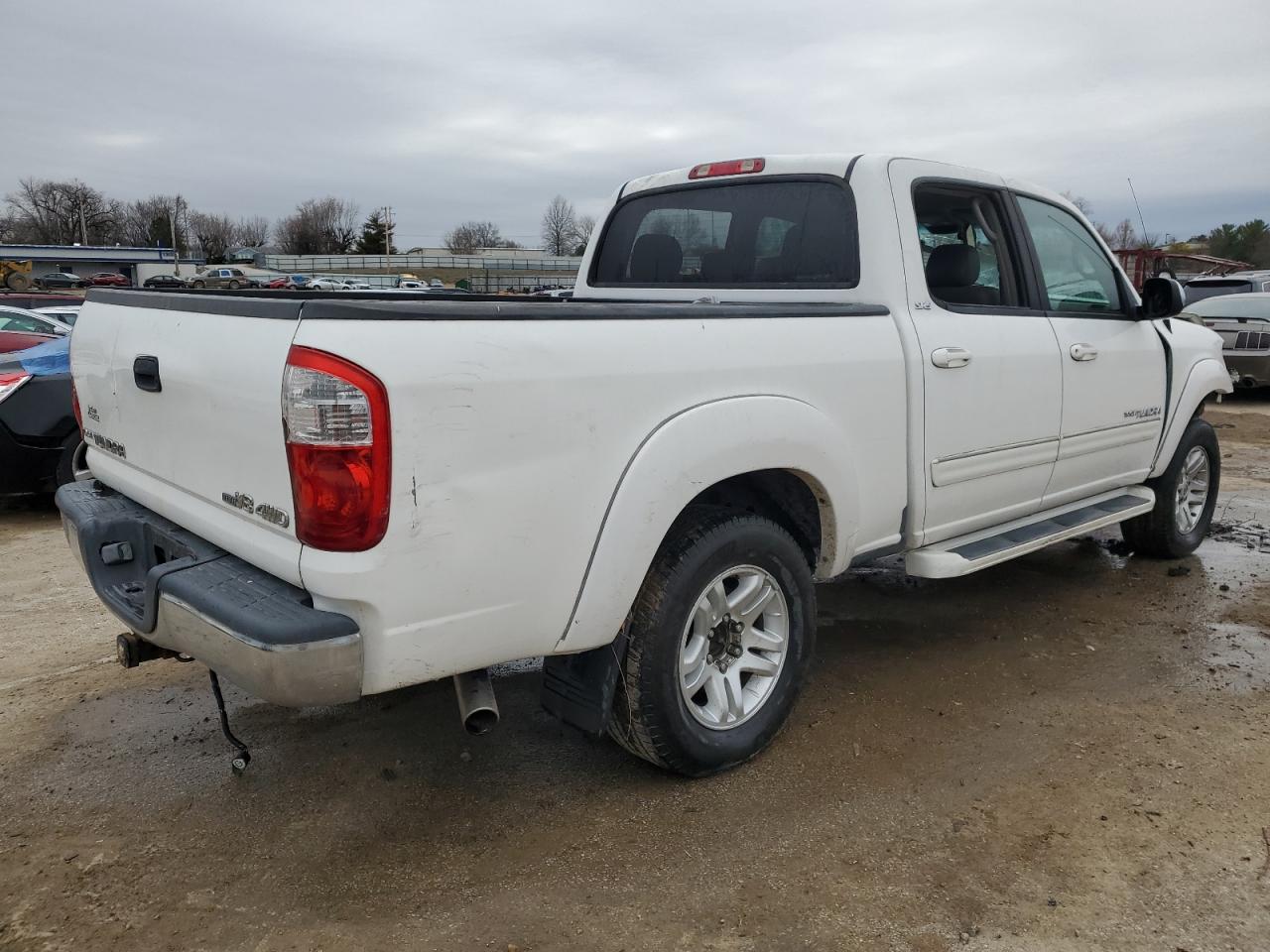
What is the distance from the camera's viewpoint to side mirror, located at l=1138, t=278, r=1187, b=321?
15.2 ft

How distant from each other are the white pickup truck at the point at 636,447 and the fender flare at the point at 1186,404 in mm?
677

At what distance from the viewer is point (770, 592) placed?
3260 millimetres

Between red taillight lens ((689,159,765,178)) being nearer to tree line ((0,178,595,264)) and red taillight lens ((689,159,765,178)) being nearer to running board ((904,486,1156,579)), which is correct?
running board ((904,486,1156,579))

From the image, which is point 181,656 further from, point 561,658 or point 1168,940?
point 1168,940

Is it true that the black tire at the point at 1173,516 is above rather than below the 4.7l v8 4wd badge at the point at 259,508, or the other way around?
below

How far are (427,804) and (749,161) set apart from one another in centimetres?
279

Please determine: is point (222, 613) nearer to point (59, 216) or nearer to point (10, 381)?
point (10, 381)

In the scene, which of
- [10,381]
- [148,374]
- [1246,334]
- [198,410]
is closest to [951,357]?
[198,410]

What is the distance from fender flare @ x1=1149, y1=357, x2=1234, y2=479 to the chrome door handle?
1.08m

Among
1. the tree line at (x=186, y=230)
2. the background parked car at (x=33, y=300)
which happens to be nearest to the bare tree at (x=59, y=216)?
the tree line at (x=186, y=230)

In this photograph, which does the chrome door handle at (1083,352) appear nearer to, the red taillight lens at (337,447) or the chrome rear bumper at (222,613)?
the red taillight lens at (337,447)

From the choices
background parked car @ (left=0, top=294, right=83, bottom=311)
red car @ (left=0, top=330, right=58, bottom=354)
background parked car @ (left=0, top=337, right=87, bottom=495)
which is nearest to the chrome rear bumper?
background parked car @ (left=0, top=337, right=87, bottom=495)

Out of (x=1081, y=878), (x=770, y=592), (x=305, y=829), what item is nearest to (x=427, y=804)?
(x=305, y=829)

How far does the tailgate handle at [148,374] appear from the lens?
2885 mm
